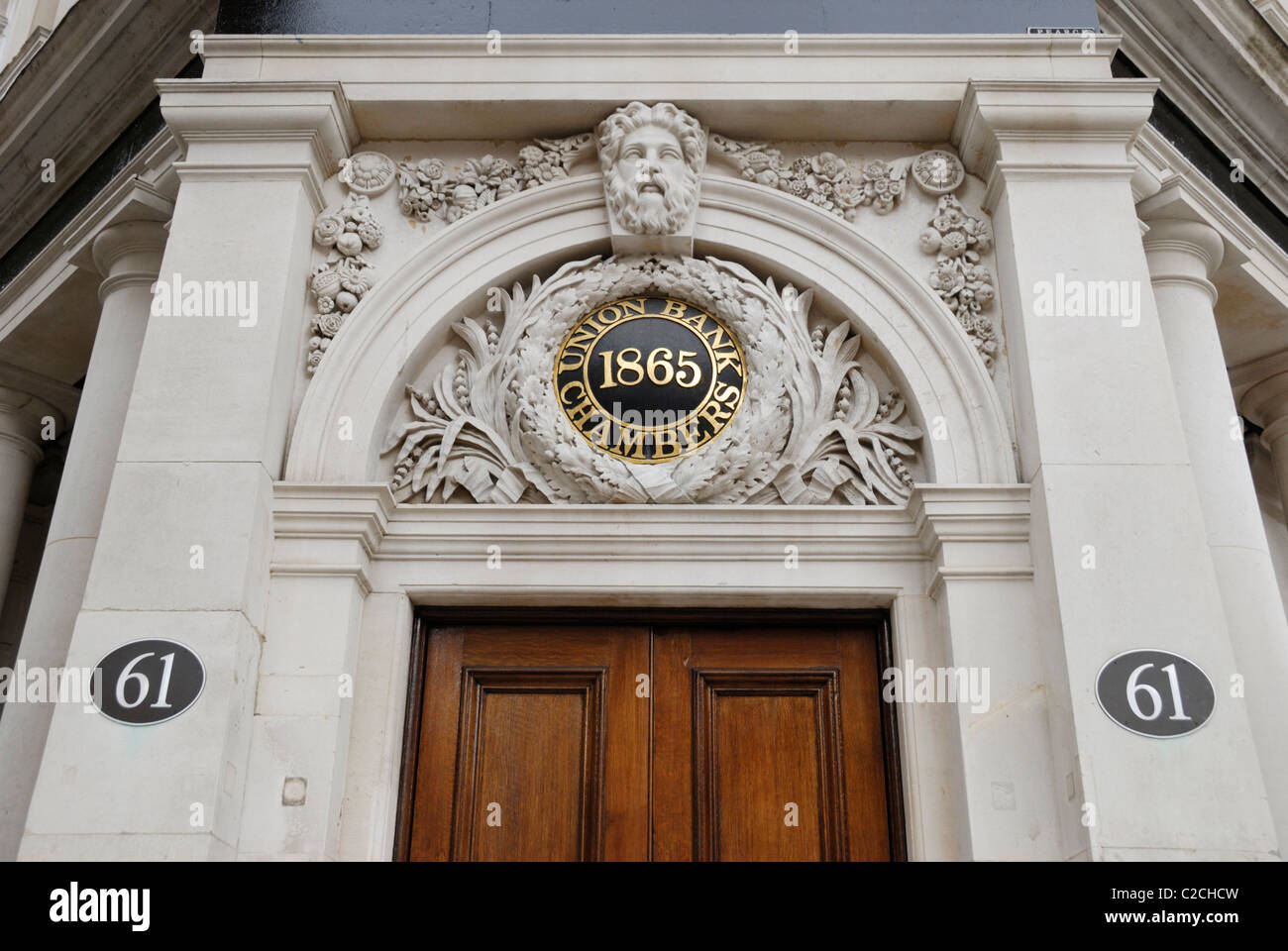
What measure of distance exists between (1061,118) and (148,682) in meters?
5.61

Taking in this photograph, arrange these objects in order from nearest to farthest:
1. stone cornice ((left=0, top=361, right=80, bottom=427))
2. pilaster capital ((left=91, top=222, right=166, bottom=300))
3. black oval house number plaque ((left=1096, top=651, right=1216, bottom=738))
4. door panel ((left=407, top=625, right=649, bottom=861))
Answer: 1. black oval house number plaque ((left=1096, top=651, right=1216, bottom=738))
2. door panel ((left=407, top=625, right=649, bottom=861))
3. pilaster capital ((left=91, top=222, right=166, bottom=300))
4. stone cornice ((left=0, top=361, right=80, bottom=427))

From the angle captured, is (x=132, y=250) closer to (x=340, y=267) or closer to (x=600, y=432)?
(x=340, y=267)

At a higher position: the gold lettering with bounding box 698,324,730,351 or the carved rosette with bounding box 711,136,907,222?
Answer: the carved rosette with bounding box 711,136,907,222

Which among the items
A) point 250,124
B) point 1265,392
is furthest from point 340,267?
point 1265,392

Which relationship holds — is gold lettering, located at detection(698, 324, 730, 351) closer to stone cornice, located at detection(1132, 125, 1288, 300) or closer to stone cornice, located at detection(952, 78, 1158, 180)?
stone cornice, located at detection(952, 78, 1158, 180)

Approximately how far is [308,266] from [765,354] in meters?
2.64

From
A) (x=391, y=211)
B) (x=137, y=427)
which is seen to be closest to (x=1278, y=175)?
(x=391, y=211)

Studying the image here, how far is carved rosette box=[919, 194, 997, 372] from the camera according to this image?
6.61m

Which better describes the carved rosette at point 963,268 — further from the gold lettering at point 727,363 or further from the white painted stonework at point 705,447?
the gold lettering at point 727,363

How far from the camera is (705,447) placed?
6500mm

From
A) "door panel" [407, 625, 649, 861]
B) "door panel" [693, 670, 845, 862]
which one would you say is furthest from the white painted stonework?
"door panel" [693, 670, 845, 862]

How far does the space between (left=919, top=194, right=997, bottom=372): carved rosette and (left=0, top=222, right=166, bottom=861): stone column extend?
4.95 metres

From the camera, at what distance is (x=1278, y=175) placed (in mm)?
8906

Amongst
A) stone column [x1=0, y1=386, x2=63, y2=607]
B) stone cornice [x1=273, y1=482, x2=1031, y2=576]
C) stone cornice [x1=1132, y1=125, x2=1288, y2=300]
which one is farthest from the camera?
stone column [x1=0, y1=386, x2=63, y2=607]
